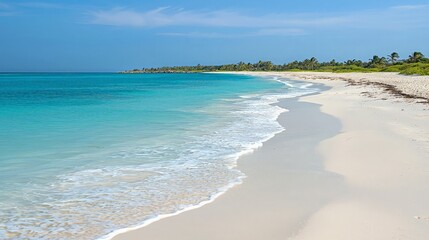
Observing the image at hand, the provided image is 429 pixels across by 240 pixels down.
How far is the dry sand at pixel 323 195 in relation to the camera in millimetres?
5066

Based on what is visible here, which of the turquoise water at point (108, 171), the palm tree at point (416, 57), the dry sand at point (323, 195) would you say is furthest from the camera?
the palm tree at point (416, 57)

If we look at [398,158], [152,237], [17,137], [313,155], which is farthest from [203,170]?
[17,137]

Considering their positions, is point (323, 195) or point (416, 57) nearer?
point (323, 195)

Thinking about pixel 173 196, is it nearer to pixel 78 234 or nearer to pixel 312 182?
pixel 78 234

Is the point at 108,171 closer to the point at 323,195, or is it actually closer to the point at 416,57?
the point at 323,195

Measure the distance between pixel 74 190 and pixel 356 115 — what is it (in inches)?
535

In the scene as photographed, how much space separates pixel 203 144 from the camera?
1151cm

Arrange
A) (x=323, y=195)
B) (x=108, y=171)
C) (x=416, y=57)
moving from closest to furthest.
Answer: (x=323, y=195) < (x=108, y=171) < (x=416, y=57)

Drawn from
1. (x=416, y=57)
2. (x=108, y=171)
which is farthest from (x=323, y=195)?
(x=416, y=57)

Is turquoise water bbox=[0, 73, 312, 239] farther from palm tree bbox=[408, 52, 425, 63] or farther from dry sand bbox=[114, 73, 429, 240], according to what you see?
palm tree bbox=[408, 52, 425, 63]

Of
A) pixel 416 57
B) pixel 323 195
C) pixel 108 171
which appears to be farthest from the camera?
pixel 416 57

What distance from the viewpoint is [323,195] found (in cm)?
663

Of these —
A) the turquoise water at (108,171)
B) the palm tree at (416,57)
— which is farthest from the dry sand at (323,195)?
the palm tree at (416,57)

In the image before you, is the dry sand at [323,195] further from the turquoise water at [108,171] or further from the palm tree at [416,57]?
the palm tree at [416,57]
